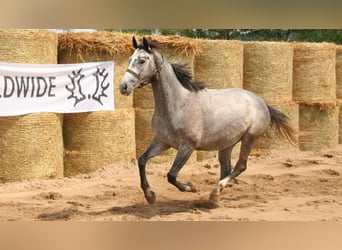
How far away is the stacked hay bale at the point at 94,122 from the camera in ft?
19.0

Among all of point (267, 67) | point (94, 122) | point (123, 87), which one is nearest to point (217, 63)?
point (267, 67)

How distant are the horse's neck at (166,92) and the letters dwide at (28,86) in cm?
185

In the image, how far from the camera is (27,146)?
214 inches

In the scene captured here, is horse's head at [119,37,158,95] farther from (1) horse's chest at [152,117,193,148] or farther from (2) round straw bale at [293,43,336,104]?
(2) round straw bale at [293,43,336,104]

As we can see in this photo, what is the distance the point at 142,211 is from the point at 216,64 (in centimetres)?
311

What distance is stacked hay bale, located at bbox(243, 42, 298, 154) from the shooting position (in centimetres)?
694

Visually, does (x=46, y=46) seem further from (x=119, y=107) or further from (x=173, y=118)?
(x=173, y=118)

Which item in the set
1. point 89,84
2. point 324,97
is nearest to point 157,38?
point 89,84

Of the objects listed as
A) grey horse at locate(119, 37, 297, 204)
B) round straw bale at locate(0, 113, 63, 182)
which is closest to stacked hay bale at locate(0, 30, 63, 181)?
round straw bale at locate(0, 113, 63, 182)

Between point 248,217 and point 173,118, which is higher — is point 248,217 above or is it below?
below

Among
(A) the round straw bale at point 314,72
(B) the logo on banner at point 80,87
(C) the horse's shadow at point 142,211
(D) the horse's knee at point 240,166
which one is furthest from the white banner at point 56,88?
(A) the round straw bale at point 314,72

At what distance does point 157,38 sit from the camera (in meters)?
6.05

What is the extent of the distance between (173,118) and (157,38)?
89.7 inches

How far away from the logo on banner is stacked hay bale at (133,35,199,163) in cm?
82
